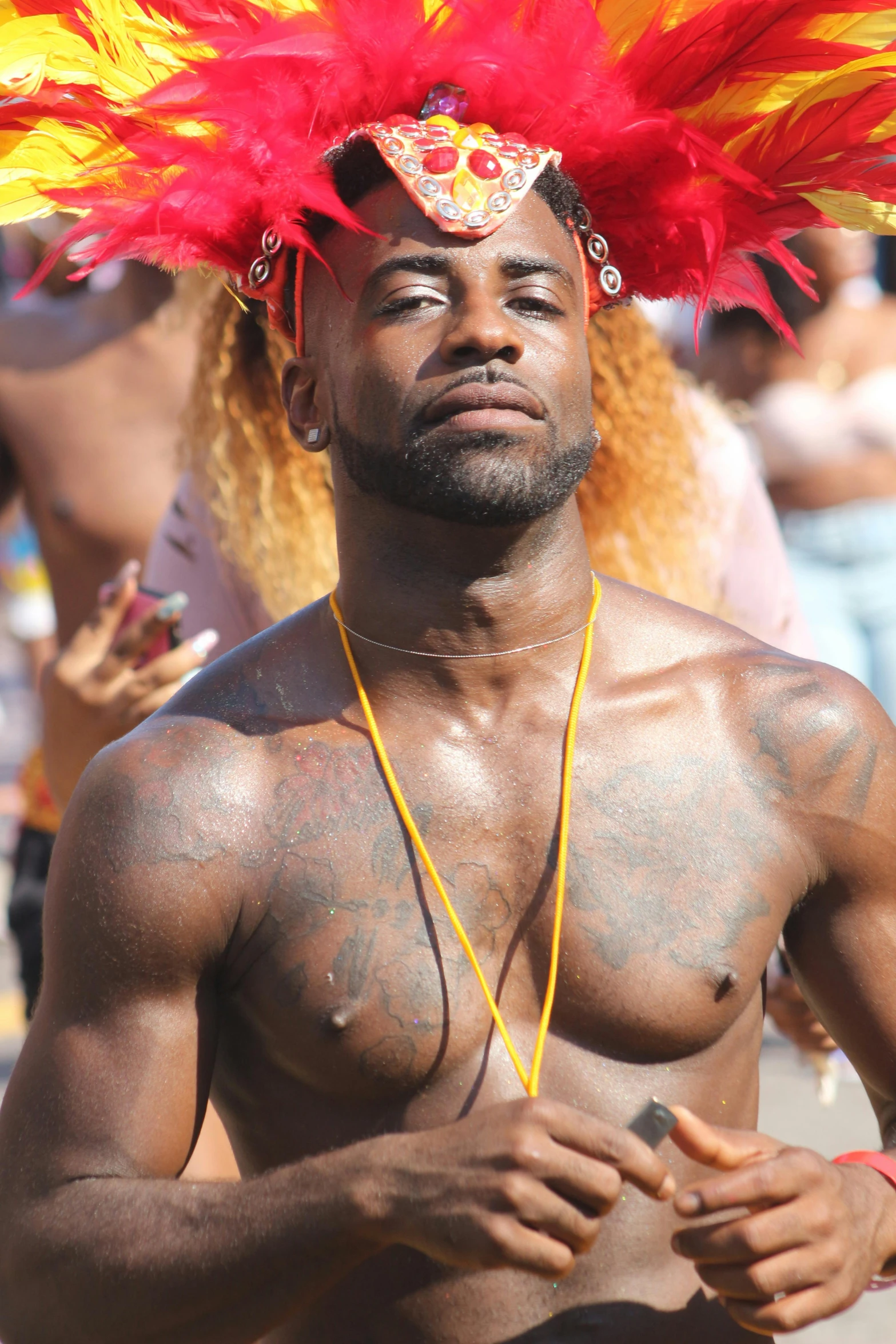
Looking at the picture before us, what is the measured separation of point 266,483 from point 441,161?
1.26 meters

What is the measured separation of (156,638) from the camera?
345 centimetres

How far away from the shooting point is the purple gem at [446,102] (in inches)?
98.3

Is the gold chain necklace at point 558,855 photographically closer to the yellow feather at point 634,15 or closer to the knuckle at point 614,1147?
the knuckle at point 614,1147

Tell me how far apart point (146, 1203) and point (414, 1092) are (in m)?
0.35

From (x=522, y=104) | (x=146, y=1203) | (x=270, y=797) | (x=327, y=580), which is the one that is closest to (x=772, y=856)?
(x=270, y=797)

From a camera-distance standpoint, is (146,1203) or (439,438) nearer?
(146,1203)

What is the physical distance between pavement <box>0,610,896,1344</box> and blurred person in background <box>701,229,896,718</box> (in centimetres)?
131

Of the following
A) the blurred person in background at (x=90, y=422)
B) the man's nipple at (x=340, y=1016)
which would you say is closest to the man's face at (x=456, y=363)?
the man's nipple at (x=340, y=1016)

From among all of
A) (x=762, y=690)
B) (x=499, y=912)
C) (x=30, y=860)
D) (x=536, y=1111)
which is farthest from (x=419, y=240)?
(x=30, y=860)

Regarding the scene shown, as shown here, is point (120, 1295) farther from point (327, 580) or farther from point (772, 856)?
point (327, 580)

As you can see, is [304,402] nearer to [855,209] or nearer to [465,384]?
[465,384]

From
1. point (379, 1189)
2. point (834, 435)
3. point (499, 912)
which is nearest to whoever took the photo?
point (379, 1189)

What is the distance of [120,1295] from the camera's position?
2088mm

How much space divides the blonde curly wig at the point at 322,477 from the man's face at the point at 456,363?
3.49 feet
